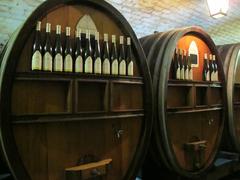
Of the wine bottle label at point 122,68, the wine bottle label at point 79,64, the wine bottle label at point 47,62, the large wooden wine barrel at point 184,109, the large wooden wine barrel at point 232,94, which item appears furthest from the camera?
the large wooden wine barrel at point 232,94

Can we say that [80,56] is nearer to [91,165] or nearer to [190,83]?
[91,165]

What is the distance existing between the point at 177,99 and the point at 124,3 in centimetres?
151

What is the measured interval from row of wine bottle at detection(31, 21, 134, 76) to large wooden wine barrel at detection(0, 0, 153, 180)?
0.13 feet

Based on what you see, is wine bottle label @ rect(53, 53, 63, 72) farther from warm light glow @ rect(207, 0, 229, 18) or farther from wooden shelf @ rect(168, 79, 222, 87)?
warm light glow @ rect(207, 0, 229, 18)

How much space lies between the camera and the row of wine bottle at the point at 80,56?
1.70m

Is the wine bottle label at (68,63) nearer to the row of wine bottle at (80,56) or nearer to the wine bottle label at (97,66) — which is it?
the row of wine bottle at (80,56)

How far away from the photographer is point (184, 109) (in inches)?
99.8

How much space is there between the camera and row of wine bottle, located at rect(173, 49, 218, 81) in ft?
8.27

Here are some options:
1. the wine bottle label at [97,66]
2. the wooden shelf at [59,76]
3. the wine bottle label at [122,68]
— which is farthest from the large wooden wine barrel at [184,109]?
the wine bottle label at [97,66]

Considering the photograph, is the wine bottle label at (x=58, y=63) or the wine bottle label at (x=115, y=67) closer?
the wine bottle label at (x=58, y=63)

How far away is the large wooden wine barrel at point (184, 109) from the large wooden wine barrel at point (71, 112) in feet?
0.66

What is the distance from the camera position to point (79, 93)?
1913mm

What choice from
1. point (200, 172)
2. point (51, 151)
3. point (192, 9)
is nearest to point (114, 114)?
point (51, 151)

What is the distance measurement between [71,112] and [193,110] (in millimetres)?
1363
